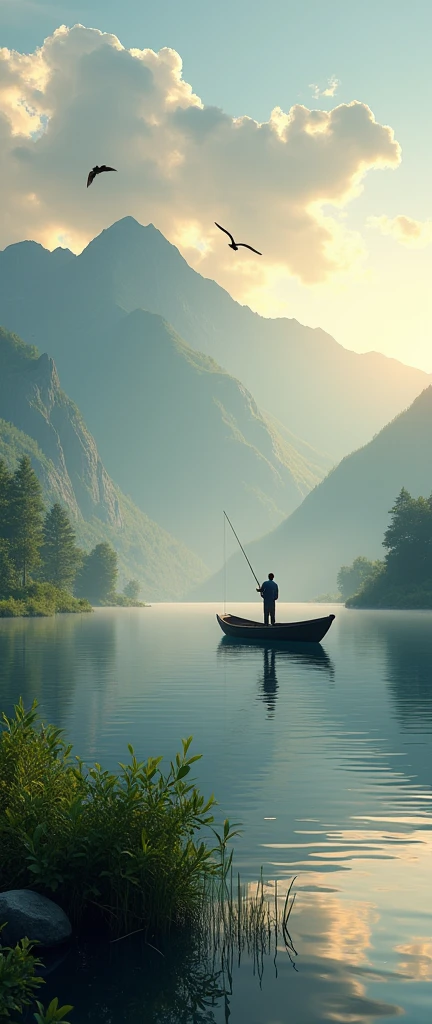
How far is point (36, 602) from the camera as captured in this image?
13250cm

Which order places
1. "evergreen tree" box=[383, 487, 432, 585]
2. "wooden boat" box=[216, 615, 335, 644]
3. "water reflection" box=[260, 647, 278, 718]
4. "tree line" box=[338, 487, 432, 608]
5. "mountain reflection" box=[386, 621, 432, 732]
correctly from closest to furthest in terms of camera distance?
1. "mountain reflection" box=[386, 621, 432, 732]
2. "water reflection" box=[260, 647, 278, 718]
3. "wooden boat" box=[216, 615, 335, 644]
4. "tree line" box=[338, 487, 432, 608]
5. "evergreen tree" box=[383, 487, 432, 585]

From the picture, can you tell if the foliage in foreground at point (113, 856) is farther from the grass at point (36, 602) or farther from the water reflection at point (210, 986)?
the grass at point (36, 602)

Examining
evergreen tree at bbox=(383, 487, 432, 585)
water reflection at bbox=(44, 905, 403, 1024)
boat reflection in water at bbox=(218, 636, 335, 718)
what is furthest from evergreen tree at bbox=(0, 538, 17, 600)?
water reflection at bbox=(44, 905, 403, 1024)

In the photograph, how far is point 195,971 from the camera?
1052 centimetres

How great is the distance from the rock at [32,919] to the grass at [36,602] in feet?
378

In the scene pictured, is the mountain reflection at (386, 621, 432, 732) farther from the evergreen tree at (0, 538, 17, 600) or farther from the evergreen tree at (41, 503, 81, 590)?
the evergreen tree at (41, 503, 81, 590)

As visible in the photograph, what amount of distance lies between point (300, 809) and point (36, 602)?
387ft

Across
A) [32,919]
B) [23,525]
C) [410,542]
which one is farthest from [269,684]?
[410,542]

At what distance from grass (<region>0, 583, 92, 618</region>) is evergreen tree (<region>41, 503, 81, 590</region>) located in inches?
759

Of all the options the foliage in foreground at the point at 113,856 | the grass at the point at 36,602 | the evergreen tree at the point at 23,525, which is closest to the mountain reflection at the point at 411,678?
the foliage in foreground at the point at 113,856

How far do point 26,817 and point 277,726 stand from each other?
17312mm

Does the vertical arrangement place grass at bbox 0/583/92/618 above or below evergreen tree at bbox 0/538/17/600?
below

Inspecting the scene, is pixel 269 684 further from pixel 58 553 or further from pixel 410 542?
pixel 58 553

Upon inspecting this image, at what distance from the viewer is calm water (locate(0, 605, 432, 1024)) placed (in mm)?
9875
